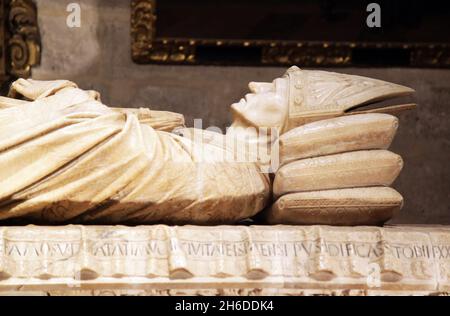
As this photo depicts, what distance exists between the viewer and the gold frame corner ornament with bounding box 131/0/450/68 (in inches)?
227

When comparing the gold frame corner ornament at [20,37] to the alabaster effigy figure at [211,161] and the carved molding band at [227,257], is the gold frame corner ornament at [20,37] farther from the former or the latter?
the carved molding band at [227,257]

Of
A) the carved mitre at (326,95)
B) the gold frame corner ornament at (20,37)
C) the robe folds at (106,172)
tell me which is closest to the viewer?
the robe folds at (106,172)

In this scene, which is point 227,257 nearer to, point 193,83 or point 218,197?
point 218,197

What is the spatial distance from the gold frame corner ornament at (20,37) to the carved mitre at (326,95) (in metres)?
1.96

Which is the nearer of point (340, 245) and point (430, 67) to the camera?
point (340, 245)

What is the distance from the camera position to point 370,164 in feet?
13.2

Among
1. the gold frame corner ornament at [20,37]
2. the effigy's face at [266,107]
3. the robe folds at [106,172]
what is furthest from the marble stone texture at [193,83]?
the robe folds at [106,172]

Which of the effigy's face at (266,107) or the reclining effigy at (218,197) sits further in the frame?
the effigy's face at (266,107)

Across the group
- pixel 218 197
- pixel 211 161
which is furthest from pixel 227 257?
pixel 211 161

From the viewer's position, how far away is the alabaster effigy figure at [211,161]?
3.78 m

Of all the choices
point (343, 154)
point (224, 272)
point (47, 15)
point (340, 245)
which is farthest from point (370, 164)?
point (47, 15)

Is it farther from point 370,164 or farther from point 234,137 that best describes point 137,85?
point 370,164

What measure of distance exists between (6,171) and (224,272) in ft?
2.90

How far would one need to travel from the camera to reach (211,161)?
401cm
